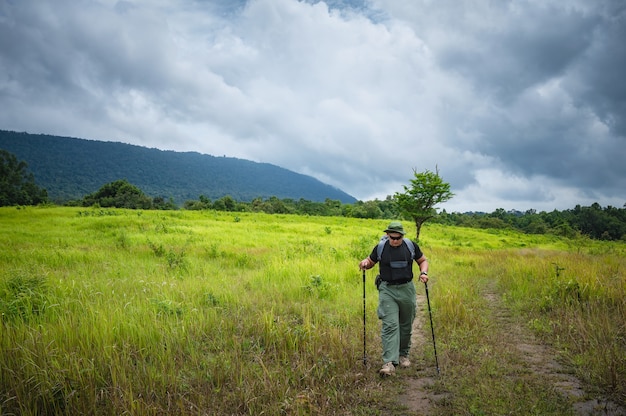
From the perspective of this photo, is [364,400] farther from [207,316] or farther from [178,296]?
[178,296]

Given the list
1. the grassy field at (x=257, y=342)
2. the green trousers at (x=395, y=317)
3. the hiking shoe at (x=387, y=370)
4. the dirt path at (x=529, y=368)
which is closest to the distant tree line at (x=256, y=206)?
the grassy field at (x=257, y=342)

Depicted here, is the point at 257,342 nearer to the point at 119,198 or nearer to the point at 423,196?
the point at 423,196

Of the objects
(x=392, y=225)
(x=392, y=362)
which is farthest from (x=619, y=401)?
(x=392, y=225)

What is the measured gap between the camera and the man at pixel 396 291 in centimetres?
558

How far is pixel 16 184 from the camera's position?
276 feet

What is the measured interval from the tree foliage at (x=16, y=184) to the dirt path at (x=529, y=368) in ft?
309

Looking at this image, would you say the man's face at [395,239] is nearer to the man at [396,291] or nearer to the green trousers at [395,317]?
the man at [396,291]

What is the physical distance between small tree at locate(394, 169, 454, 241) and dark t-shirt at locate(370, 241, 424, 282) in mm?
23395

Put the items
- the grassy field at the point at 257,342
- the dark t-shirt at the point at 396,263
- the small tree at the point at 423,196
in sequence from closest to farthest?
the grassy field at the point at 257,342
the dark t-shirt at the point at 396,263
the small tree at the point at 423,196

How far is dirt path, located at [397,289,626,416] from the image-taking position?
4.30 metres

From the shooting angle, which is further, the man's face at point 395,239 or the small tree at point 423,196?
the small tree at point 423,196

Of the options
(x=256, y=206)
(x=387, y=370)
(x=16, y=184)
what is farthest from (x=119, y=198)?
(x=387, y=370)

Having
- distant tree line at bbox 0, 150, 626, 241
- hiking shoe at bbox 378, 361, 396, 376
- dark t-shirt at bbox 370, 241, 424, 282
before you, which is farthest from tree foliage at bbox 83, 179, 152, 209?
hiking shoe at bbox 378, 361, 396, 376

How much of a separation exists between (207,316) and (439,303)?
5.99 metres
